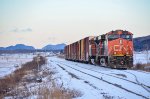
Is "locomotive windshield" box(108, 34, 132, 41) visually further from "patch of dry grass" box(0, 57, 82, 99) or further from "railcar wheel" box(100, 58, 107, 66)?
"patch of dry grass" box(0, 57, 82, 99)

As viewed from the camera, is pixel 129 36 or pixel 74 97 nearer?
pixel 74 97

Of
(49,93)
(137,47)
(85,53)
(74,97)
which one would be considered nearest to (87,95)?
(74,97)

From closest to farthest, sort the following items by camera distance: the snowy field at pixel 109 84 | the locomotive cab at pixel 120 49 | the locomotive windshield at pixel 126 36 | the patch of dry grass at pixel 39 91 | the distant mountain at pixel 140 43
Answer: the patch of dry grass at pixel 39 91, the snowy field at pixel 109 84, the locomotive cab at pixel 120 49, the locomotive windshield at pixel 126 36, the distant mountain at pixel 140 43

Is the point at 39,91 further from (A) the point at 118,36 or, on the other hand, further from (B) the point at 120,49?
(A) the point at 118,36

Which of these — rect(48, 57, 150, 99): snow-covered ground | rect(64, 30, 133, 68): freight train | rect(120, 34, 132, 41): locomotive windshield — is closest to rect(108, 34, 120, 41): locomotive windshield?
rect(64, 30, 133, 68): freight train

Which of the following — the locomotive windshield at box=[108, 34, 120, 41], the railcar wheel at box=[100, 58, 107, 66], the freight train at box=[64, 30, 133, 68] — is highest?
the locomotive windshield at box=[108, 34, 120, 41]

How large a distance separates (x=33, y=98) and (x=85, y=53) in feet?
95.2

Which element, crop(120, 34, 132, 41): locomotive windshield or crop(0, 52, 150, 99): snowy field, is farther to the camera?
crop(120, 34, 132, 41): locomotive windshield

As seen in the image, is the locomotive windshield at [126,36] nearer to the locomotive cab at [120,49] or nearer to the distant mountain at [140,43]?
the locomotive cab at [120,49]

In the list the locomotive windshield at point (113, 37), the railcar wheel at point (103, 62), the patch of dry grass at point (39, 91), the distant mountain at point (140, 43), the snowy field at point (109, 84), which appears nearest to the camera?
the patch of dry grass at point (39, 91)

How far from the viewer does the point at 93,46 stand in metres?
34.0

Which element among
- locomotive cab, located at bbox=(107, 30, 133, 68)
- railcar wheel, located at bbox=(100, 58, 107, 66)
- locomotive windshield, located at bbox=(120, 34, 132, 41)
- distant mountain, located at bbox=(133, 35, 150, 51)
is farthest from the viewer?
distant mountain, located at bbox=(133, 35, 150, 51)

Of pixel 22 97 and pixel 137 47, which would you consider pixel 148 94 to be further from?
pixel 137 47

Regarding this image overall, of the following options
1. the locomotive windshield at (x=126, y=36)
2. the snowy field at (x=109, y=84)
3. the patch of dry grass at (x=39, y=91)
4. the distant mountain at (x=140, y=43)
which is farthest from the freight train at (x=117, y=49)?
the distant mountain at (x=140, y=43)
